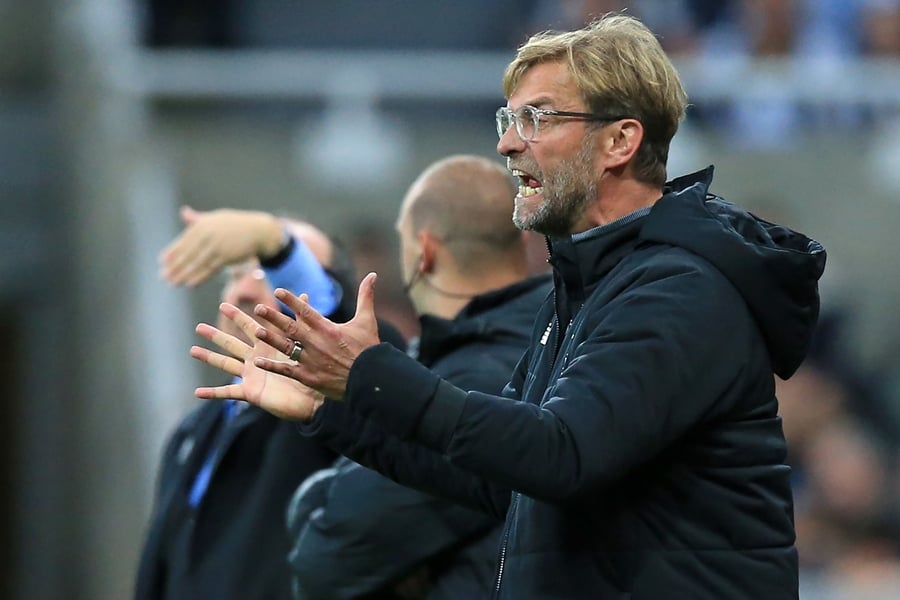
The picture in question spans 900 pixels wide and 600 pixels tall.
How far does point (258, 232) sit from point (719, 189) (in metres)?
4.66

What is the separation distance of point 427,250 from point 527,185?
94 cm

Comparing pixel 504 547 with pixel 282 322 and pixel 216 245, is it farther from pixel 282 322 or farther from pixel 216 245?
pixel 216 245

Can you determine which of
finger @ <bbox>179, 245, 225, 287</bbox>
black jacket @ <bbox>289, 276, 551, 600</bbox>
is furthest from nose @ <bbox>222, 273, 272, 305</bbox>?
black jacket @ <bbox>289, 276, 551, 600</bbox>

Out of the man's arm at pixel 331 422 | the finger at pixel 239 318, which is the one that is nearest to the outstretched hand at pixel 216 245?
the man's arm at pixel 331 422

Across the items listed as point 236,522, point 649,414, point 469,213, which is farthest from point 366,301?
point 236,522

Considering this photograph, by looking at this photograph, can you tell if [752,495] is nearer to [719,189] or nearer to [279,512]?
[279,512]

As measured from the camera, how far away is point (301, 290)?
3.99 metres

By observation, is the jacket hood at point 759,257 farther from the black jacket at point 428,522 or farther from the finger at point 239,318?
the black jacket at point 428,522

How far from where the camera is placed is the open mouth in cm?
284

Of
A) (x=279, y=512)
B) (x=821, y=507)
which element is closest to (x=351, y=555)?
(x=279, y=512)

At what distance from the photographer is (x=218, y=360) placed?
279 cm

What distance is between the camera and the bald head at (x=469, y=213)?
3758 mm

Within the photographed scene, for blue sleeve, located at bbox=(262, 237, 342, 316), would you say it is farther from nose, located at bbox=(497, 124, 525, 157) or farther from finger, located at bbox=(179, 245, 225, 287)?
nose, located at bbox=(497, 124, 525, 157)

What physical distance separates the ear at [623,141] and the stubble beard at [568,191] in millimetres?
33
